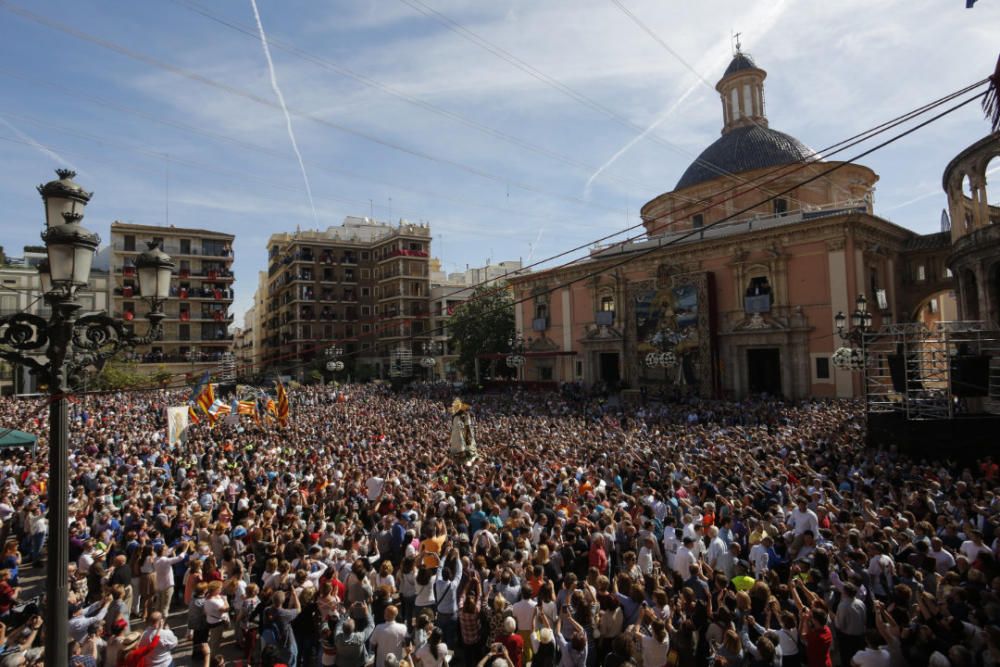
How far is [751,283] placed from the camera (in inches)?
1209

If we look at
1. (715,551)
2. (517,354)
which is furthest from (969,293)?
(517,354)

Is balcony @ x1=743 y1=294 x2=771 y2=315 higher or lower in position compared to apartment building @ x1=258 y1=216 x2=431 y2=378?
lower

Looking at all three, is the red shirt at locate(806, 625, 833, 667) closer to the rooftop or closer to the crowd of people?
the crowd of people

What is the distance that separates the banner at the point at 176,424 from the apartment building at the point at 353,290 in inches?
1735

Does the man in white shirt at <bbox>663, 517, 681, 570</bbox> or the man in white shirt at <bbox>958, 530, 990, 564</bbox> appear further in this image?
the man in white shirt at <bbox>663, 517, 681, 570</bbox>

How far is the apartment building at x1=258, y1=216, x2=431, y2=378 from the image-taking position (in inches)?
2539

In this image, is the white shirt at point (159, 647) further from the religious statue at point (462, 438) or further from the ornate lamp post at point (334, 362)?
the religious statue at point (462, 438)

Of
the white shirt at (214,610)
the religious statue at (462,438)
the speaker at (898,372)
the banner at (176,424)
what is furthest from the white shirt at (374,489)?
the speaker at (898,372)

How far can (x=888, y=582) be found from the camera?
22.2 feet

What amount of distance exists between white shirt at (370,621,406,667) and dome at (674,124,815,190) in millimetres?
34049

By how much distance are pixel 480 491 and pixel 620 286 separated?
89.5 feet

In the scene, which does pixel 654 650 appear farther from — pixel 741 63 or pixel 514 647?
pixel 741 63

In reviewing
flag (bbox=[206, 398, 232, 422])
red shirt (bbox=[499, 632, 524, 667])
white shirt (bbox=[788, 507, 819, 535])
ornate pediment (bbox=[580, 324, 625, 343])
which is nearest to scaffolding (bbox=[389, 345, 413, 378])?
ornate pediment (bbox=[580, 324, 625, 343])

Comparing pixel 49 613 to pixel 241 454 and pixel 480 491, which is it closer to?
pixel 480 491
